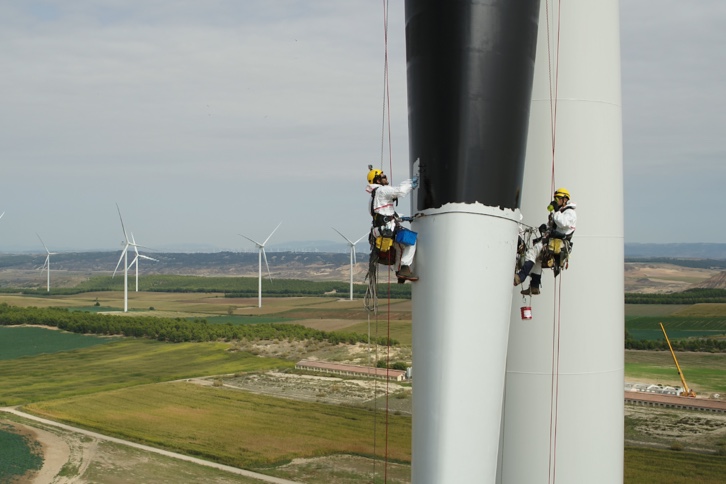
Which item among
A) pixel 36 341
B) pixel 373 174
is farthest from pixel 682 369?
pixel 36 341

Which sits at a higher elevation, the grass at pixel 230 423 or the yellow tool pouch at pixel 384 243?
the yellow tool pouch at pixel 384 243

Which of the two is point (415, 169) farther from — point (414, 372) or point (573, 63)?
point (573, 63)

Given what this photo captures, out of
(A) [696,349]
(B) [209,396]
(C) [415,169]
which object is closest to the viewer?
(C) [415,169]

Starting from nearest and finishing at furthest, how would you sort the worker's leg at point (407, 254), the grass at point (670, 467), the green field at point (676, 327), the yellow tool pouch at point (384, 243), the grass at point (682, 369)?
1. the worker's leg at point (407, 254)
2. the yellow tool pouch at point (384, 243)
3. the grass at point (670, 467)
4. the grass at point (682, 369)
5. the green field at point (676, 327)

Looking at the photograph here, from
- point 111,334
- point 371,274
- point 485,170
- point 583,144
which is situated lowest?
point 111,334

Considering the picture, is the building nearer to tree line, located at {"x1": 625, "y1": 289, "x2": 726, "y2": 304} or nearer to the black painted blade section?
the black painted blade section

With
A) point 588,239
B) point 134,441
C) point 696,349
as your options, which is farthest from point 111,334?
point 588,239

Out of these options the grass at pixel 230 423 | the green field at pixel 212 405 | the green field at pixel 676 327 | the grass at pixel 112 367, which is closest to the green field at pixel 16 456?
the grass at pixel 230 423

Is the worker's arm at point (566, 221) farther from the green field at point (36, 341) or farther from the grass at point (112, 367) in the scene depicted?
the green field at point (36, 341)
